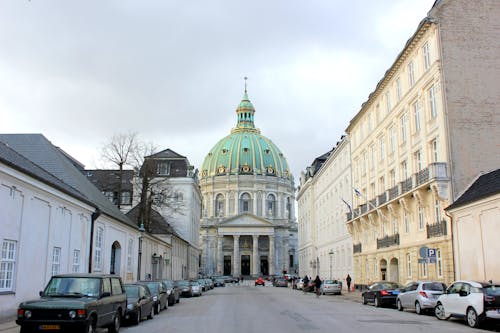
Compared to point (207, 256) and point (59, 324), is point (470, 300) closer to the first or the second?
point (59, 324)

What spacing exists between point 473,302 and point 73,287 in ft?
38.2

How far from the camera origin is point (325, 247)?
206 ft

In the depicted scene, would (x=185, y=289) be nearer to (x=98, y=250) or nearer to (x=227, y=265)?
(x=98, y=250)

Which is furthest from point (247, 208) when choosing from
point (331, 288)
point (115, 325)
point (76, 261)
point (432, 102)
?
point (115, 325)

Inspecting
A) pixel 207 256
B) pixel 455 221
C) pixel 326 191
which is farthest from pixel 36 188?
pixel 207 256

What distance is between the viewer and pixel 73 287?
44.7 ft

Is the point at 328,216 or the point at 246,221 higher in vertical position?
the point at 246,221

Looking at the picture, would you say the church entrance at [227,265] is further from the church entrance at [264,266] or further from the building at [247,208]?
the church entrance at [264,266]

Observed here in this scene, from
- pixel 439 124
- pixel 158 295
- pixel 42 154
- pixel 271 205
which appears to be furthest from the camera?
pixel 271 205

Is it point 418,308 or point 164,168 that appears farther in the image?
point 164,168

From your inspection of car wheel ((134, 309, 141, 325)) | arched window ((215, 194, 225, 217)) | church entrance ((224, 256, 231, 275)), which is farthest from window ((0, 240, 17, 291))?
arched window ((215, 194, 225, 217))

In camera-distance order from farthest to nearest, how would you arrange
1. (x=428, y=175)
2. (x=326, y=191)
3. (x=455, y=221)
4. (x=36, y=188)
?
(x=326, y=191)
(x=428, y=175)
(x=455, y=221)
(x=36, y=188)

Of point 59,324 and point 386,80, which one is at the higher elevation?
point 386,80

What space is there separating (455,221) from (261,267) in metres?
100
